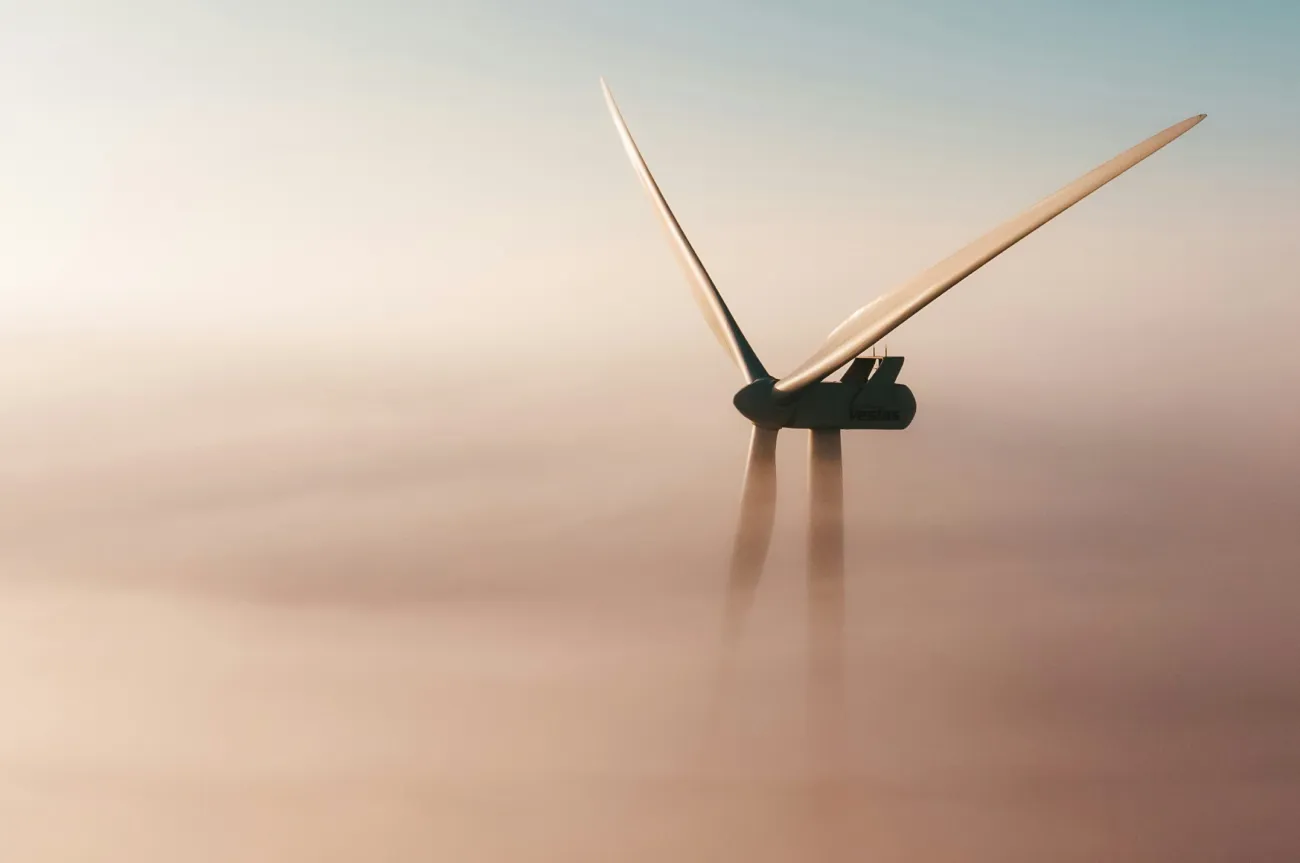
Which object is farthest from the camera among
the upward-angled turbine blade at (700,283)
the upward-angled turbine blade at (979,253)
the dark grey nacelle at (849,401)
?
the upward-angled turbine blade at (700,283)

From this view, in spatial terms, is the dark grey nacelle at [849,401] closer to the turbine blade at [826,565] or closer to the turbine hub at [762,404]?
the turbine hub at [762,404]

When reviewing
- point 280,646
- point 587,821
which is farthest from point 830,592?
point 280,646

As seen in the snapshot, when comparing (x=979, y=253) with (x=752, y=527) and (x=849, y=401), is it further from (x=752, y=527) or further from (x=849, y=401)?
(x=752, y=527)

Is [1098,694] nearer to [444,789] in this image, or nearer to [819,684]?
[444,789]

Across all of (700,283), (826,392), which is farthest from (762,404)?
(700,283)

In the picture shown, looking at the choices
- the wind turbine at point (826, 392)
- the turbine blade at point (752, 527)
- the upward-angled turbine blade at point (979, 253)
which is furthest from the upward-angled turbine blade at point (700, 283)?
the upward-angled turbine blade at point (979, 253)

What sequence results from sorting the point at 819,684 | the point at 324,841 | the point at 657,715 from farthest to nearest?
1. the point at 657,715
2. the point at 324,841
3. the point at 819,684

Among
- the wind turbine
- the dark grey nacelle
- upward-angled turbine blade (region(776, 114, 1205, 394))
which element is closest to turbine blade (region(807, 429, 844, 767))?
the wind turbine
